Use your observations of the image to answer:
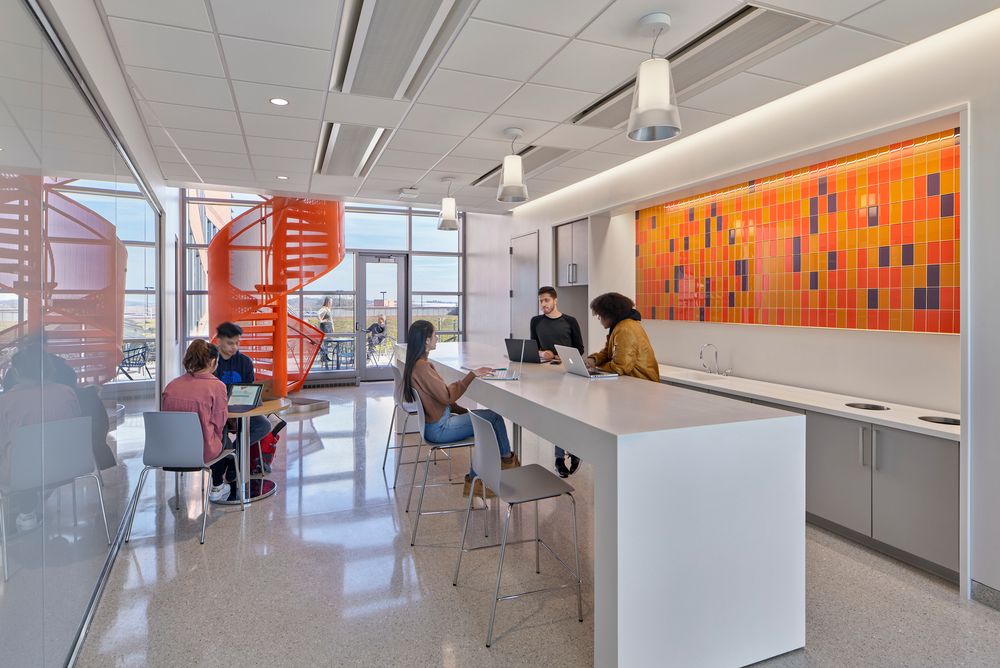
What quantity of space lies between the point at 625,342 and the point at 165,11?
306cm

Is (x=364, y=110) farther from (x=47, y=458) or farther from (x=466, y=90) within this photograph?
(x=47, y=458)

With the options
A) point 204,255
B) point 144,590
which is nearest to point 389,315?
point 204,255

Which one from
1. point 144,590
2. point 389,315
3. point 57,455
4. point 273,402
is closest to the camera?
point 57,455

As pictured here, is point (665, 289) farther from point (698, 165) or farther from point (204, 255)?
point (204, 255)

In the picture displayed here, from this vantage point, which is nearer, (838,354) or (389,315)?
(838,354)

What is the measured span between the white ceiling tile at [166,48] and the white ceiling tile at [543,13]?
4.66ft

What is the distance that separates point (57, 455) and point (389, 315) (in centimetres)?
842

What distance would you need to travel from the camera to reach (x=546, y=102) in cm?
371

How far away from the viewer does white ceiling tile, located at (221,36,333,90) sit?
2.93 meters

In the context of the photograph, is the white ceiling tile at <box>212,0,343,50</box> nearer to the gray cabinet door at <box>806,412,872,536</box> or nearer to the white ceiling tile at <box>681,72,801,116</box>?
the white ceiling tile at <box>681,72,801,116</box>

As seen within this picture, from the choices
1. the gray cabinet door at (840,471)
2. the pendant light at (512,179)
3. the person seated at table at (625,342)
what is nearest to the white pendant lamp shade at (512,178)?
the pendant light at (512,179)

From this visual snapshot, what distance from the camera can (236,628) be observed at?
2461mm

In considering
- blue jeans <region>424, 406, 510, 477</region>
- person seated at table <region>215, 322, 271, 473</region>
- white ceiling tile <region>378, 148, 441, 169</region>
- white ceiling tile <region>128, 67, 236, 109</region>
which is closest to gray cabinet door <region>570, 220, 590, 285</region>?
white ceiling tile <region>378, 148, 441, 169</region>

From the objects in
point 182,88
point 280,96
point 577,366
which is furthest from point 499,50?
point 182,88
